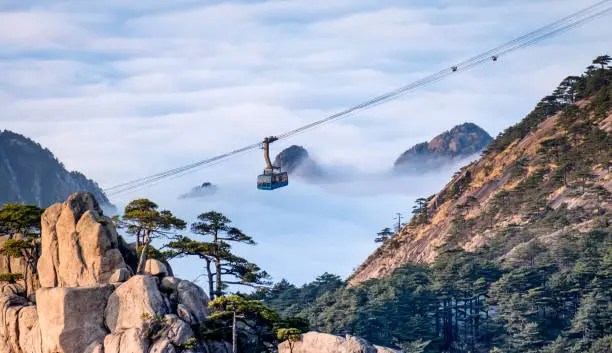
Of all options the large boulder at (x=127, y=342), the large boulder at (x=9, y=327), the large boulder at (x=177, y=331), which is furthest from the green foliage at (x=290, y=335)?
the large boulder at (x=9, y=327)

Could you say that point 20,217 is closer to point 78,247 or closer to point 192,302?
point 78,247

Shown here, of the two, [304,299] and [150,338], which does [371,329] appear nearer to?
[304,299]

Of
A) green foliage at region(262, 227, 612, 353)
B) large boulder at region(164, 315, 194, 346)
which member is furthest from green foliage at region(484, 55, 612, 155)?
large boulder at region(164, 315, 194, 346)

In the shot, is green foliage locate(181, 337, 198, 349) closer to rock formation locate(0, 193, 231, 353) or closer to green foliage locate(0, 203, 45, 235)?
rock formation locate(0, 193, 231, 353)

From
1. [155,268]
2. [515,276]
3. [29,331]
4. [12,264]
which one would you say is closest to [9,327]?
[29,331]

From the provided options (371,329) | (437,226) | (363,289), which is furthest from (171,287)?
(437,226)

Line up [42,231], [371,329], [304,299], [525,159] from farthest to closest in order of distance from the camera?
[525,159]
[304,299]
[371,329]
[42,231]

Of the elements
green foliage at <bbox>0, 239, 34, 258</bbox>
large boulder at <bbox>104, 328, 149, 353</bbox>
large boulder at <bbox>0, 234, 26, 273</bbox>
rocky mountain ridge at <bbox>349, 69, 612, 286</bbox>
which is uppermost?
rocky mountain ridge at <bbox>349, 69, 612, 286</bbox>
